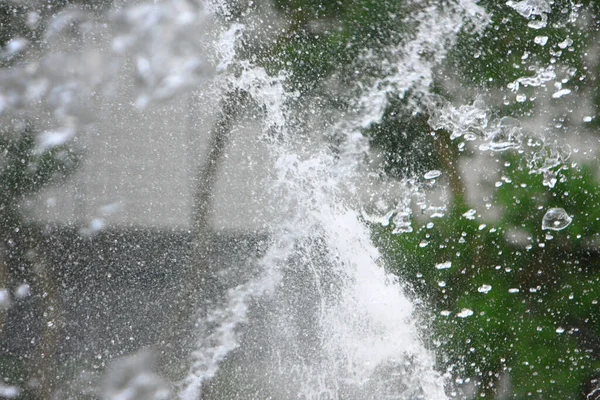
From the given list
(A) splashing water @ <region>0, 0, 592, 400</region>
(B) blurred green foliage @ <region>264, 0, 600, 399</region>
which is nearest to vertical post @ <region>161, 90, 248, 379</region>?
(A) splashing water @ <region>0, 0, 592, 400</region>

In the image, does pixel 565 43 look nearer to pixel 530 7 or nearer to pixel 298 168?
pixel 530 7

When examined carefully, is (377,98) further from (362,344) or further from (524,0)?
(362,344)

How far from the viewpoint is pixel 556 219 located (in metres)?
1.18

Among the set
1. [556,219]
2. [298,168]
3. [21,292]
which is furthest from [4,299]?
[556,219]

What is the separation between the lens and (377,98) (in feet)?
3.75

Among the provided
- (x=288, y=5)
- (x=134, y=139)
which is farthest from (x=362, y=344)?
(x=288, y=5)

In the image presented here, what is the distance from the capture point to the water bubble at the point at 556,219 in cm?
117

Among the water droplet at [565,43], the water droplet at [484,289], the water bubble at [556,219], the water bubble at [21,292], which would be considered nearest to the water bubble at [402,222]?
the water droplet at [484,289]

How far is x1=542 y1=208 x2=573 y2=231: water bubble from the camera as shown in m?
1.17

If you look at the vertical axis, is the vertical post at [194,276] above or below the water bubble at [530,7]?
above

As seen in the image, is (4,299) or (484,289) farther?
(484,289)

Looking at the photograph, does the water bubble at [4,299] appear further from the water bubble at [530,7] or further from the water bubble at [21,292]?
the water bubble at [530,7]

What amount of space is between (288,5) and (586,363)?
3.77 feet

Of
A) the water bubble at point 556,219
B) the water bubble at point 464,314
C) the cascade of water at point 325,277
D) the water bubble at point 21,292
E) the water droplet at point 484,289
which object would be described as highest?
the water bubble at point 21,292
